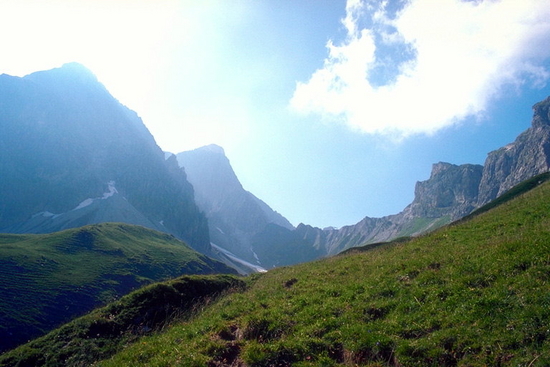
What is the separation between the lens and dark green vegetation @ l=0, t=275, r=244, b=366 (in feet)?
54.0

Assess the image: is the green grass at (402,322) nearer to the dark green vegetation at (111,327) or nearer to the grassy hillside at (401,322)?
the grassy hillside at (401,322)

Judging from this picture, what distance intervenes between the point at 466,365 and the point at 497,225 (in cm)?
1798

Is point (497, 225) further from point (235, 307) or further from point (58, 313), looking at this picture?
point (58, 313)

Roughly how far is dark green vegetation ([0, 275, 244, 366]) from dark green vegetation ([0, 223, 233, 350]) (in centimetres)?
1866

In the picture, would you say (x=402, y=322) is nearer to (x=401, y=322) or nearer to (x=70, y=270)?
(x=401, y=322)

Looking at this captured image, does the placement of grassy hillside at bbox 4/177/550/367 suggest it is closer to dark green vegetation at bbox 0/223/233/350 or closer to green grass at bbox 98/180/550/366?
green grass at bbox 98/180/550/366

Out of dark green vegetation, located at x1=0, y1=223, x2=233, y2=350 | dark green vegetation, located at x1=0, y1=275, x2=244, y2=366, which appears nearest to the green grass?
dark green vegetation, located at x1=0, y1=275, x2=244, y2=366

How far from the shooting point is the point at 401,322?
37.7ft

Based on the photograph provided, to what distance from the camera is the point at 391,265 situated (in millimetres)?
18141

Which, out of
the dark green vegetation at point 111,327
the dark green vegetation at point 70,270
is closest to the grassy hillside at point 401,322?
the dark green vegetation at point 111,327

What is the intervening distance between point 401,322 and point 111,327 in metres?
16.1

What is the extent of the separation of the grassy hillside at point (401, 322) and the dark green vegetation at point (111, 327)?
0.72 meters

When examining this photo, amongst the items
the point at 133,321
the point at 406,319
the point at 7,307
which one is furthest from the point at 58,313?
the point at 406,319

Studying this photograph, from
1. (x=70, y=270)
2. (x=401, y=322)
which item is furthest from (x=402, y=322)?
(x=70, y=270)
